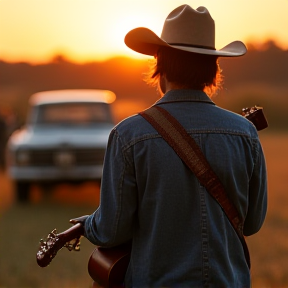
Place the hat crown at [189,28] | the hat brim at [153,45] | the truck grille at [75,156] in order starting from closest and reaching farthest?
1. the hat brim at [153,45]
2. the hat crown at [189,28]
3. the truck grille at [75,156]

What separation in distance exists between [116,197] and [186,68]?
0.53 metres

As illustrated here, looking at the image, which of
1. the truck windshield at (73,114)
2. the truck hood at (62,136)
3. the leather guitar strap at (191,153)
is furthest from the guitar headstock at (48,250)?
the truck windshield at (73,114)

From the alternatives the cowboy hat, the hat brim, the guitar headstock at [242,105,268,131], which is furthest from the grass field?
the cowboy hat

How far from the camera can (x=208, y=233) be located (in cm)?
258

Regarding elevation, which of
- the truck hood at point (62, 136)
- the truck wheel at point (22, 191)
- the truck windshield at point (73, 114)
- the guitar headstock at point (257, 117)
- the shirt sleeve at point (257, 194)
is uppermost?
the guitar headstock at point (257, 117)

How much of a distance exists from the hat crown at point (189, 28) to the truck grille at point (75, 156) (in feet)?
29.0

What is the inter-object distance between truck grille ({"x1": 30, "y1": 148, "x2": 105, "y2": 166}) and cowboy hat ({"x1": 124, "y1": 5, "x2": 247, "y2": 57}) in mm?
8798

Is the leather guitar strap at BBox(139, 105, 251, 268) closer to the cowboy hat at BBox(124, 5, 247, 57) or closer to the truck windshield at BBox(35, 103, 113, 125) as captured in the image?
the cowboy hat at BBox(124, 5, 247, 57)

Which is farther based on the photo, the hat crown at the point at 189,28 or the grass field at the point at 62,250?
the grass field at the point at 62,250

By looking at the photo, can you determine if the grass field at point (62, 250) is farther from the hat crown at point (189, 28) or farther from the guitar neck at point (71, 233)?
the hat crown at point (189, 28)

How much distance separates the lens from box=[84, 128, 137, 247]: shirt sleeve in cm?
259

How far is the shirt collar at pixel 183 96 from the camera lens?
2.73m

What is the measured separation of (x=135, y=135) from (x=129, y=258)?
47cm

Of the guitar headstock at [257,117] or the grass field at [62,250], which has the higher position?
the guitar headstock at [257,117]
